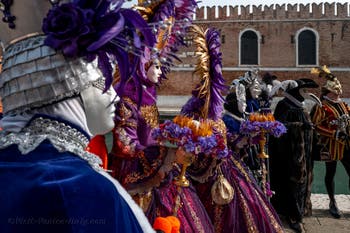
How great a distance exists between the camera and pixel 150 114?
107 inches

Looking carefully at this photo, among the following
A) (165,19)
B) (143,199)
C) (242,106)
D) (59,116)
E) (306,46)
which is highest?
(306,46)

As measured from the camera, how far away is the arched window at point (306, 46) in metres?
28.0

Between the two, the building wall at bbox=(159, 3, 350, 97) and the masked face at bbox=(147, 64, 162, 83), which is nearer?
the masked face at bbox=(147, 64, 162, 83)

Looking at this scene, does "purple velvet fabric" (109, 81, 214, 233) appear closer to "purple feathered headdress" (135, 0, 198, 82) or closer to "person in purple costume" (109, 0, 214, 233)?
"person in purple costume" (109, 0, 214, 233)

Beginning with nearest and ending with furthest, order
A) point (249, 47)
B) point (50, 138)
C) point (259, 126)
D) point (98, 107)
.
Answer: point (50, 138)
point (98, 107)
point (259, 126)
point (249, 47)

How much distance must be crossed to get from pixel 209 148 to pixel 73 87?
1.30 metres

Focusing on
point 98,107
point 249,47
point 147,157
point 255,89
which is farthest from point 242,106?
point 249,47

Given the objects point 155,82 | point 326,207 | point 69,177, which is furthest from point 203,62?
point 326,207

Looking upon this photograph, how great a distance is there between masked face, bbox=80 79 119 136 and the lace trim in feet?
0.35

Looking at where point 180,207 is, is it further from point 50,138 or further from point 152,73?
point 50,138

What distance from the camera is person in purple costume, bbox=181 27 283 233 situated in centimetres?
337

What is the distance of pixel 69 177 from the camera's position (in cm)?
110

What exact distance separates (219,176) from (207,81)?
85cm

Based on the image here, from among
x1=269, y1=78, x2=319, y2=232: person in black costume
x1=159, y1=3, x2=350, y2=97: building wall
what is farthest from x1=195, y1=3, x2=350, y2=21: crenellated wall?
x1=269, y1=78, x2=319, y2=232: person in black costume
